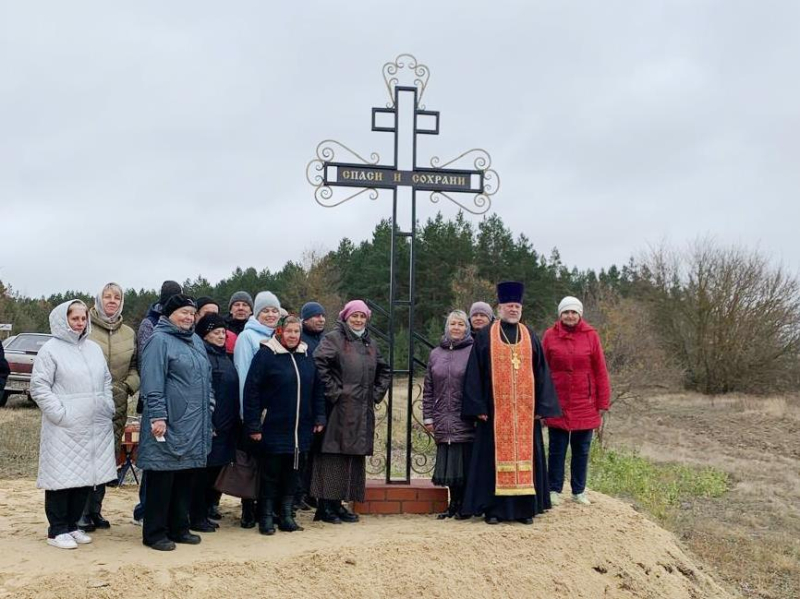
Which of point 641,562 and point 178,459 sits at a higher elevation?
point 178,459

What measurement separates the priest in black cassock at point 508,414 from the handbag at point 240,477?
162cm

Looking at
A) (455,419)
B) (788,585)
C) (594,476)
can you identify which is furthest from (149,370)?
(594,476)

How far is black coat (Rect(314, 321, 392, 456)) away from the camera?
18.5 feet

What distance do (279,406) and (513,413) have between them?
180 centimetres

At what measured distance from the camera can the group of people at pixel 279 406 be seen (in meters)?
4.78

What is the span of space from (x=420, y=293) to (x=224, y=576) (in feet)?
72.6

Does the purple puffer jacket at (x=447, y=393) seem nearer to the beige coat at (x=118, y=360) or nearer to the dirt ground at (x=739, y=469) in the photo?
the beige coat at (x=118, y=360)

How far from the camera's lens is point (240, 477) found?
211 inches

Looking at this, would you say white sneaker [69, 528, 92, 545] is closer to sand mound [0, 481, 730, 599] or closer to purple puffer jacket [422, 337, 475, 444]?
sand mound [0, 481, 730, 599]

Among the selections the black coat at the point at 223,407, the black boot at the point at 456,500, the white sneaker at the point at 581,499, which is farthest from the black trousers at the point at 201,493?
the white sneaker at the point at 581,499

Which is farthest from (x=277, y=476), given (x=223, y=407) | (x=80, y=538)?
(x=80, y=538)

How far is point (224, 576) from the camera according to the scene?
175 inches

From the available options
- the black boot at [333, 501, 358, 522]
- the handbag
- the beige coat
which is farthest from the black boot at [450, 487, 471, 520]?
the beige coat

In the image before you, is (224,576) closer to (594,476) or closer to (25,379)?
(594,476)
